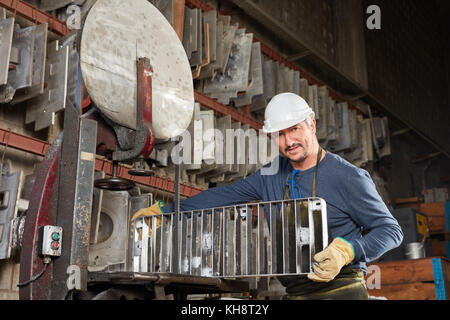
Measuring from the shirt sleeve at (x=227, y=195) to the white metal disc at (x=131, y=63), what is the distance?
13.6 inches

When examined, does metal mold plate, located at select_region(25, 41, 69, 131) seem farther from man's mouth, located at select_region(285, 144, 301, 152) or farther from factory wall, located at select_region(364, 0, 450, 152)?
factory wall, located at select_region(364, 0, 450, 152)

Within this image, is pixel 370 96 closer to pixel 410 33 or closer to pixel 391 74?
pixel 391 74

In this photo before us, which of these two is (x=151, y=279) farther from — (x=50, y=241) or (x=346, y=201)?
(x=346, y=201)

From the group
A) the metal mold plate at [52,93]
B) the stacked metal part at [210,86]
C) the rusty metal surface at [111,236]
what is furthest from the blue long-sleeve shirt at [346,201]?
the metal mold plate at [52,93]

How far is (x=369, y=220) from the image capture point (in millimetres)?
2484

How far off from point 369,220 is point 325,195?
228mm

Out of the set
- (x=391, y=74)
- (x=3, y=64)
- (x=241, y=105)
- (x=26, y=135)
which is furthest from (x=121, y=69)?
(x=391, y=74)

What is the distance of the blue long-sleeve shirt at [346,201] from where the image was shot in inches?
94.1

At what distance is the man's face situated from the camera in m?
2.69

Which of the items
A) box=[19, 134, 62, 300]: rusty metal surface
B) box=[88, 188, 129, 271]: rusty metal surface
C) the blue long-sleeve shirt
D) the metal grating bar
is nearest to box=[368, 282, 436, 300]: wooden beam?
box=[88, 188, 129, 271]: rusty metal surface

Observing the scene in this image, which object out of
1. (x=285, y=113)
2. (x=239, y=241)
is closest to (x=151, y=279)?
(x=239, y=241)

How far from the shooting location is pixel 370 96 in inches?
338

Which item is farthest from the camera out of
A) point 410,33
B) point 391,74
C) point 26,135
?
point 410,33
